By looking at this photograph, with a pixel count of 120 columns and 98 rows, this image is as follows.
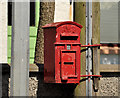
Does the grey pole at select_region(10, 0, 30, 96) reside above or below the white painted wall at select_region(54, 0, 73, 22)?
below

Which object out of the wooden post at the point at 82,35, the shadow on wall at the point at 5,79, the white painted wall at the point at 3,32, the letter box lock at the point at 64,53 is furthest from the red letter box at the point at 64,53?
the white painted wall at the point at 3,32

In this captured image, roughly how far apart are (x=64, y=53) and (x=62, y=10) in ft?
13.3

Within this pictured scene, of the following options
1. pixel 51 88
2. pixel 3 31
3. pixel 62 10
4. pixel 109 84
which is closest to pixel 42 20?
pixel 3 31

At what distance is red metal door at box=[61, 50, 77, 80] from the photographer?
6.11m

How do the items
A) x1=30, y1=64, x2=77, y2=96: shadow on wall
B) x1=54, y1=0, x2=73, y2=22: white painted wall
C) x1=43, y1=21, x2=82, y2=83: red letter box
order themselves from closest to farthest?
1. x1=43, y1=21, x2=82, y2=83: red letter box
2. x1=30, y1=64, x2=77, y2=96: shadow on wall
3. x1=54, y1=0, x2=73, y2=22: white painted wall

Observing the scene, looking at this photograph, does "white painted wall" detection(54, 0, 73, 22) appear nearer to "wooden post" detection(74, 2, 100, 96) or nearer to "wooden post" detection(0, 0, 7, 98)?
"wooden post" detection(0, 0, 7, 98)

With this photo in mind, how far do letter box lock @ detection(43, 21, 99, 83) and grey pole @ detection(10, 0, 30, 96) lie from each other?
519mm

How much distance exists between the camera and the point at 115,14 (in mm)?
16406

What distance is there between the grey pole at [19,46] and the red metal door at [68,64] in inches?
23.4

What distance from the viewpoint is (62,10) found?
1009cm

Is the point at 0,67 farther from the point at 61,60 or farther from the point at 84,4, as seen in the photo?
the point at 84,4

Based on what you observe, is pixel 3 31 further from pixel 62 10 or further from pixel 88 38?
pixel 88 38

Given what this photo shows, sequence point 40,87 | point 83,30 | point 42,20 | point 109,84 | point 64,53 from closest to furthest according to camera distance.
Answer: point 64,53 < point 83,30 < point 40,87 < point 109,84 < point 42,20

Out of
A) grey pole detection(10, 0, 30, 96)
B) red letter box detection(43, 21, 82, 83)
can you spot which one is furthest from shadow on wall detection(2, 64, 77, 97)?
grey pole detection(10, 0, 30, 96)
